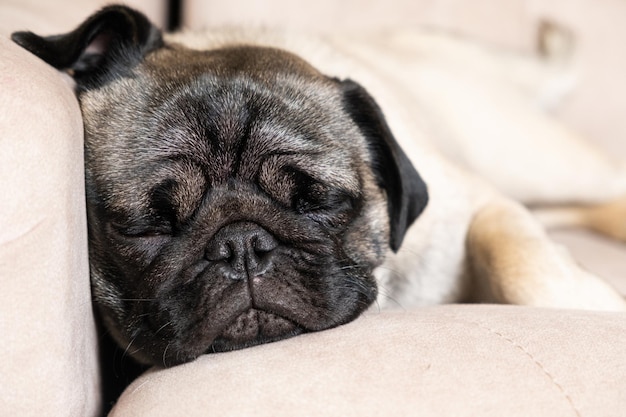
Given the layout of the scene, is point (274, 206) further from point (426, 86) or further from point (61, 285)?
point (426, 86)

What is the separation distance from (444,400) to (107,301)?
0.70 m

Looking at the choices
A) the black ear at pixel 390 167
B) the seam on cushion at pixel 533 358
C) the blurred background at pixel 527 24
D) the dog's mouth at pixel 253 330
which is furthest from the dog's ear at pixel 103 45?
the blurred background at pixel 527 24

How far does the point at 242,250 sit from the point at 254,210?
0.10m

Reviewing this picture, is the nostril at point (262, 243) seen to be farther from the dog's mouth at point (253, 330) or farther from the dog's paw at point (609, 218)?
the dog's paw at point (609, 218)

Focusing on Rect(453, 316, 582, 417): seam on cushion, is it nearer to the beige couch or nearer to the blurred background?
the beige couch

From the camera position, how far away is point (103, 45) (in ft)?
5.65

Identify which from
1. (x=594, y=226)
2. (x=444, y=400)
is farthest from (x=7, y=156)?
(x=594, y=226)

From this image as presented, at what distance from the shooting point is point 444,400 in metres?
1.04

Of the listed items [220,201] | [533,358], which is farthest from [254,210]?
[533,358]

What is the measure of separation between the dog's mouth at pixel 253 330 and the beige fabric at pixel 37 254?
0.79ft

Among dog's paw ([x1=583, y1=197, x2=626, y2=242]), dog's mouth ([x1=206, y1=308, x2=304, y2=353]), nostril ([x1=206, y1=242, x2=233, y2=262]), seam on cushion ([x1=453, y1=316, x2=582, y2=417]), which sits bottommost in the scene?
dog's paw ([x1=583, y1=197, x2=626, y2=242])

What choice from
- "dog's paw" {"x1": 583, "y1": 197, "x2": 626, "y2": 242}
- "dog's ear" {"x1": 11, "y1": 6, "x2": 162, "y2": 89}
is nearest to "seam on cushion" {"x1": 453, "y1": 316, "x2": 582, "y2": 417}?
"dog's ear" {"x1": 11, "y1": 6, "x2": 162, "y2": 89}

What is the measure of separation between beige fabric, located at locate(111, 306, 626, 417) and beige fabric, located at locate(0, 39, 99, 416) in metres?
0.11

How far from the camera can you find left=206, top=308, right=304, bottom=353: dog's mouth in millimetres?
1330
